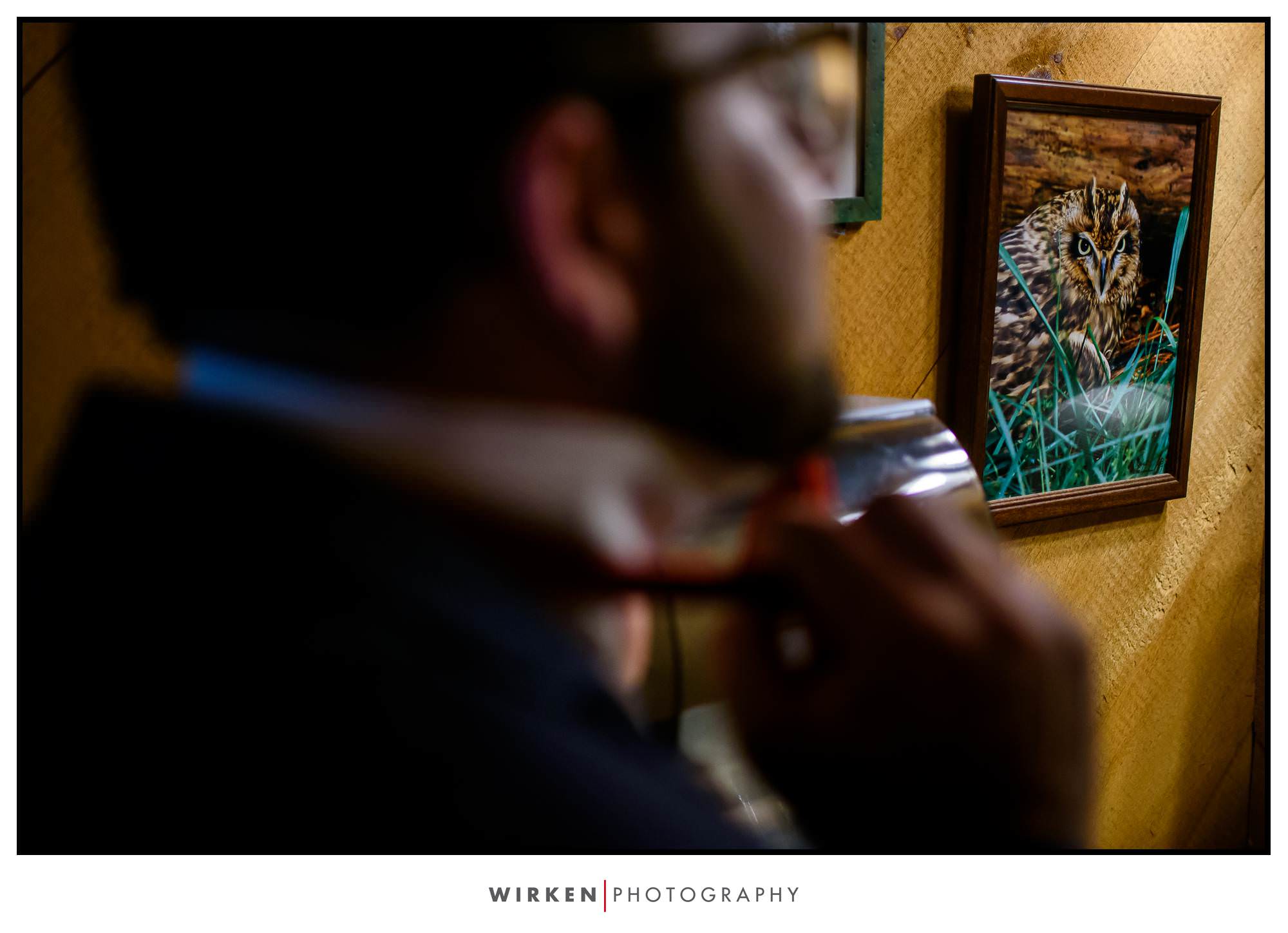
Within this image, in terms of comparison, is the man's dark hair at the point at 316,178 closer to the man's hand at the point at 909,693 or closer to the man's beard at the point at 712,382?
the man's beard at the point at 712,382

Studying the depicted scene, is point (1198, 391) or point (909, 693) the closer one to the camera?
point (909, 693)

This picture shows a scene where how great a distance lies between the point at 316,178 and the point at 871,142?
0.55 meters

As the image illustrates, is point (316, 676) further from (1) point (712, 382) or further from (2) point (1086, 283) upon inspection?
(2) point (1086, 283)

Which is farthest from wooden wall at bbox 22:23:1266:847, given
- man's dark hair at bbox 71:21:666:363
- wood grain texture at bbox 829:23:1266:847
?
man's dark hair at bbox 71:21:666:363

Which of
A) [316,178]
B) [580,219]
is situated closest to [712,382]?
[580,219]

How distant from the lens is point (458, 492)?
0.52 meters

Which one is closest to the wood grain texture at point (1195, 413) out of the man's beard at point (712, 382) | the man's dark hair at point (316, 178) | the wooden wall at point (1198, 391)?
the wooden wall at point (1198, 391)

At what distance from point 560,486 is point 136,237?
0.30 meters

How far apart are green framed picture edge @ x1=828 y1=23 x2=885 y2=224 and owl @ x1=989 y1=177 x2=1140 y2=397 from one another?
0.15m

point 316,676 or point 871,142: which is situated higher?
point 871,142

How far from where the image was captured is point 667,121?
51cm

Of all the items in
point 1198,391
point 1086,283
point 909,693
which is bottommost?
point 909,693

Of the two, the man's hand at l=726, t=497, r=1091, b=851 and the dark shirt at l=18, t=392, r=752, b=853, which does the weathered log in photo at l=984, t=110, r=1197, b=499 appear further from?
the dark shirt at l=18, t=392, r=752, b=853
